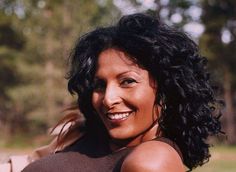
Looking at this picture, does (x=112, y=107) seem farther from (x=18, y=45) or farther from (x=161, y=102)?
(x=18, y=45)

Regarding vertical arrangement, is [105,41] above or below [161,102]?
above

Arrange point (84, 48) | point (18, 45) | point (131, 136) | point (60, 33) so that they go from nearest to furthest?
point (131, 136) < point (84, 48) < point (60, 33) < point (18, 45)

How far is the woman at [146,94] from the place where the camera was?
1.89 meters

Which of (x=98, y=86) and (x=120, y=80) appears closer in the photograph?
(x=120, y=80)

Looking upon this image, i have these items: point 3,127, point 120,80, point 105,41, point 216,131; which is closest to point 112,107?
point 120,80

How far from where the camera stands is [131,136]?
1.90 m

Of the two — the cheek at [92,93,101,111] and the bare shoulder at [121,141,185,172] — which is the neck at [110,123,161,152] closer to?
the cheek at [92,93,101,111]

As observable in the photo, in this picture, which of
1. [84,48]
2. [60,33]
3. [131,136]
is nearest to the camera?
[131,136]

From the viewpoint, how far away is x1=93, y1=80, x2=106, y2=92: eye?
200 cm

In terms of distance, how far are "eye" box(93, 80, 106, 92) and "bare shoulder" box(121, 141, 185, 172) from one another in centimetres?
41

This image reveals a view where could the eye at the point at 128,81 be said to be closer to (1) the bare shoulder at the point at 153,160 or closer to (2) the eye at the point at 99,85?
(2) the eye at the point at 99,85

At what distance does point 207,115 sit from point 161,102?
207 mm

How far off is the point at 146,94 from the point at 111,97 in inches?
4.8

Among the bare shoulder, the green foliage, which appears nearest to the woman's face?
the bare shoulder
